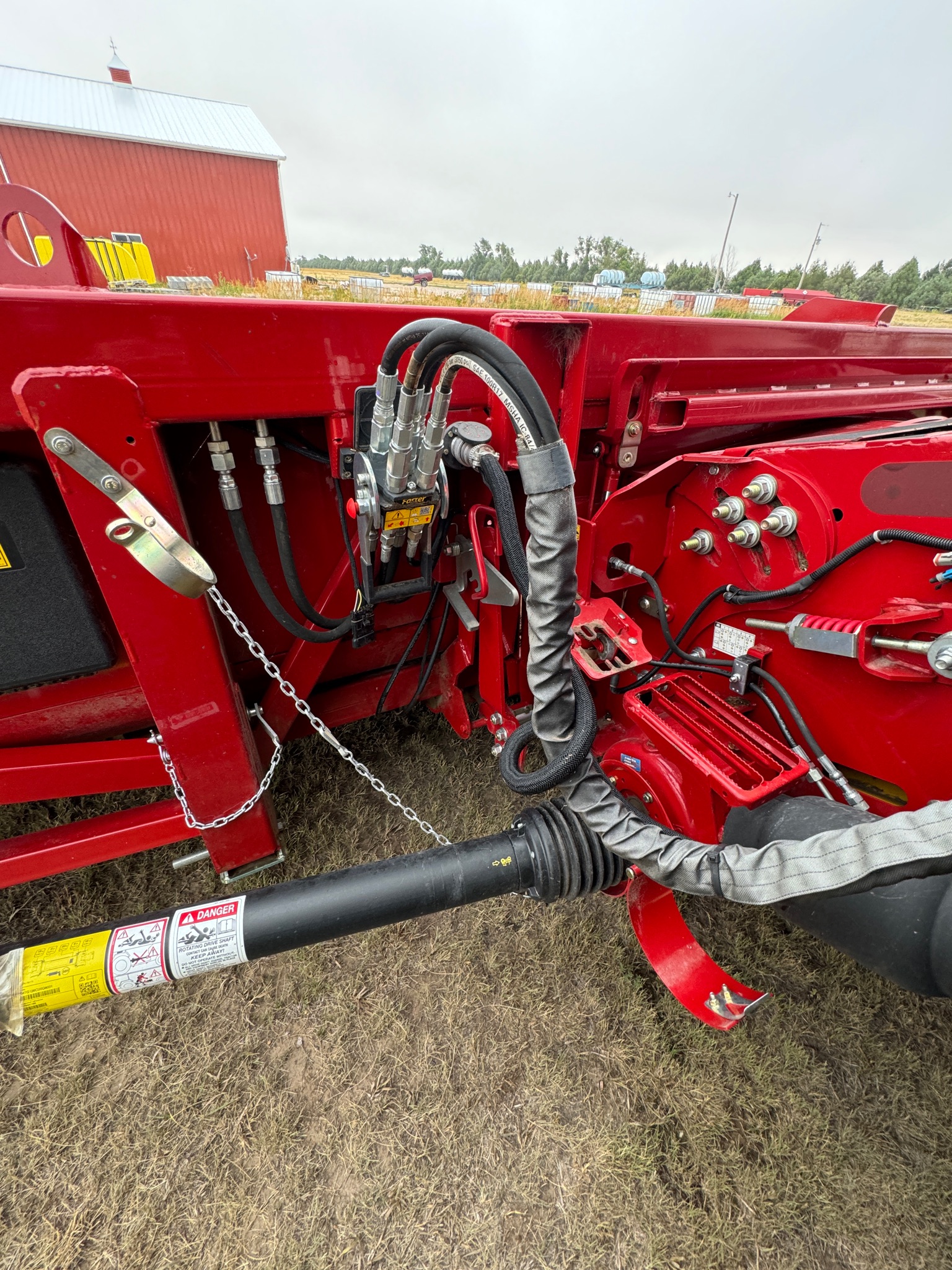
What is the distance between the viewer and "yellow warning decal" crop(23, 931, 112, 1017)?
1.11 m

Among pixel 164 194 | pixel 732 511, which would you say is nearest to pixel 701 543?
pixel 732 511

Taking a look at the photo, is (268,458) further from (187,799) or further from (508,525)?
(187,799)

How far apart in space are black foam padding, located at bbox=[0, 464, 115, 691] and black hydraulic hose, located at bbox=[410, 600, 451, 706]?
929mm

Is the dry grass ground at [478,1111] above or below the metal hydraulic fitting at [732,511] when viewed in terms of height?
below

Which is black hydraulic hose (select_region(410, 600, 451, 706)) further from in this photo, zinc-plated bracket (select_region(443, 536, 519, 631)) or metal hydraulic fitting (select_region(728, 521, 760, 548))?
metal hydraulic fitting (select_region(728, 521, 760, 548))

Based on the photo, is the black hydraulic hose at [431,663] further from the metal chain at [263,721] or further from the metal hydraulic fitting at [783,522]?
the metal hydraulic fitting at [783,522]

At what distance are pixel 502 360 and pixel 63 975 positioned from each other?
54.8 inches

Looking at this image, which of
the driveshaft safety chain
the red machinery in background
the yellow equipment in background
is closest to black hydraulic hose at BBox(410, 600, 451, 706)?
the red machinery in background

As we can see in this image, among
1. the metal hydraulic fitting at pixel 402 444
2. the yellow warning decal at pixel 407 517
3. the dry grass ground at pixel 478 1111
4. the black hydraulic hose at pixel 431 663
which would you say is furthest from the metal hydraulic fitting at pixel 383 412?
the dry grass ground at pixel 478 1111

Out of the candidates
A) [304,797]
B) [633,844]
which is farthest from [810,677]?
[304,797]

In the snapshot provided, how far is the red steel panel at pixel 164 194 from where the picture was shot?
16.6 meters

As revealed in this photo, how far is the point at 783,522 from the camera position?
129 cm

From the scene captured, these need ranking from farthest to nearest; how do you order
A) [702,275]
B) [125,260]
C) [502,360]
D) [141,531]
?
[702,275] < [125,260] < [141,531] < [502,360]

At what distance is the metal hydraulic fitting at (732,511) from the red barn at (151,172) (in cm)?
2138
